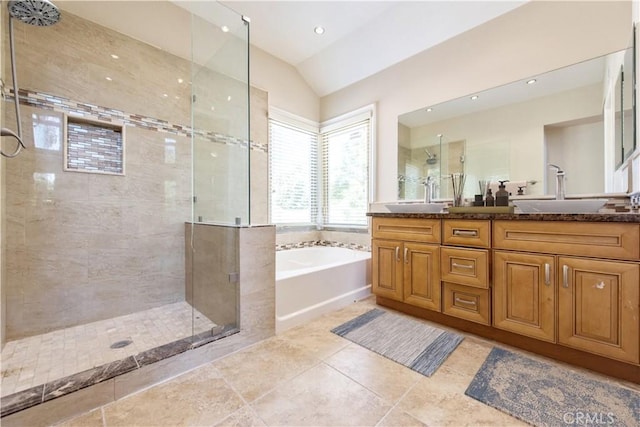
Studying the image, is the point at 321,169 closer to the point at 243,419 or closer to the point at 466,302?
the point at 466,302

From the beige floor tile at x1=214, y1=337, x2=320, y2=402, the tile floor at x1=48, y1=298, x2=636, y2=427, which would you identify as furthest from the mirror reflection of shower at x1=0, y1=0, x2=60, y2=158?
the beige floor tile at x1=214, y1=337, x2=320, y2=402

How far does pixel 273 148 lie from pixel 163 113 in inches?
44.1

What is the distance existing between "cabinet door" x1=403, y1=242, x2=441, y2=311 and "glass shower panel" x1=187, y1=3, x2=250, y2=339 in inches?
51.1

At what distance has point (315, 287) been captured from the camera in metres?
2.14

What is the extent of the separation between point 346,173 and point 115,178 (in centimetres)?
230

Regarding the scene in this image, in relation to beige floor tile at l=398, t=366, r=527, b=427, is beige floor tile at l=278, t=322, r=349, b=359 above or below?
above

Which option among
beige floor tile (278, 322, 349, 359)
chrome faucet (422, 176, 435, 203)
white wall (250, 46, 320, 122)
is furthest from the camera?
white wall (250, 46, 320, 122)

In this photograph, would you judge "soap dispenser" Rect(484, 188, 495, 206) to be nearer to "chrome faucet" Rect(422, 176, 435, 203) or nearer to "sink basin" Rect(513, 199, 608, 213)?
"sink basin" Rect(513, 199, 608, 213)

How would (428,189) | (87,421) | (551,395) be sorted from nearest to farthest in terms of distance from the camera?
(87,421) < (551,395) < (428,189)

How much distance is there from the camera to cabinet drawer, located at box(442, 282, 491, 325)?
1729 mm

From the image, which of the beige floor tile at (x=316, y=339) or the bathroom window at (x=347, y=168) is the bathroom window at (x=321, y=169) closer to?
the bathroom window at (x=347, y=168)

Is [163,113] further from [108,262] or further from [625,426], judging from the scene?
[625,426]

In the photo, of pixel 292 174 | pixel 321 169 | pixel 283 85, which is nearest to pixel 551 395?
pixel 292 174

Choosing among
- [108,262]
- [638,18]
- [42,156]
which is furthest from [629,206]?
[42,156]
